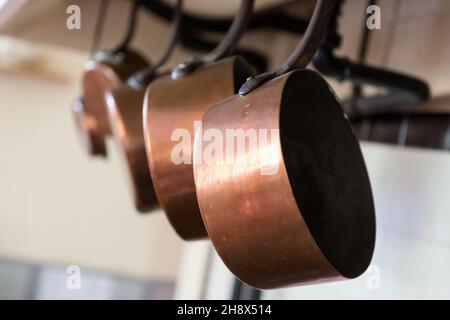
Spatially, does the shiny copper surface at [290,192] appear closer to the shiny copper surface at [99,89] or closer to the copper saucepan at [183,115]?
the copper saucepan at [183,115]

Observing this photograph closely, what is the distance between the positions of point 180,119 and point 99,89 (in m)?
0.35

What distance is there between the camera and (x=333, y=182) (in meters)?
Result: 0.54

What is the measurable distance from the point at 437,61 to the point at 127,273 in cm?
104

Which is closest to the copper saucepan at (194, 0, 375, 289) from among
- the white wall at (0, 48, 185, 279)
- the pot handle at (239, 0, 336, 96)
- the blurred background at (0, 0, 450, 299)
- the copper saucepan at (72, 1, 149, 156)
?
the pot handle at (239, 0, 336, 96)

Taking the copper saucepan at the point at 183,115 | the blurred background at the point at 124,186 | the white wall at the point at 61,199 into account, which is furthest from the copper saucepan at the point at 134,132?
the white wall at the point at 61,199

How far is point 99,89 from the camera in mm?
864

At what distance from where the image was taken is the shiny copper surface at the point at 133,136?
0.67m

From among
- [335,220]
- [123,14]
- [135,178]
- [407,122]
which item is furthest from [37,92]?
[335,220]

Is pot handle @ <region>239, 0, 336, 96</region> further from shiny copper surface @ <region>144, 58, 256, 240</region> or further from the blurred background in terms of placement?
the blurred background

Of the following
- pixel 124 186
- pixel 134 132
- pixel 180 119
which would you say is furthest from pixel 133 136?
pixel 124 186

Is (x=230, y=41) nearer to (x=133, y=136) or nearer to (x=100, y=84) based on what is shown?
A: (x=133, y=136)

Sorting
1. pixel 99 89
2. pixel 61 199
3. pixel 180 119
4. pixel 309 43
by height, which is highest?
pixel 309 43

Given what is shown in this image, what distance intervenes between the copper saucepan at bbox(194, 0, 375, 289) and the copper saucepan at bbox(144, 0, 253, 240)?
8cm

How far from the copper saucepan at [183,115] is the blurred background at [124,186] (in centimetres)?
27
